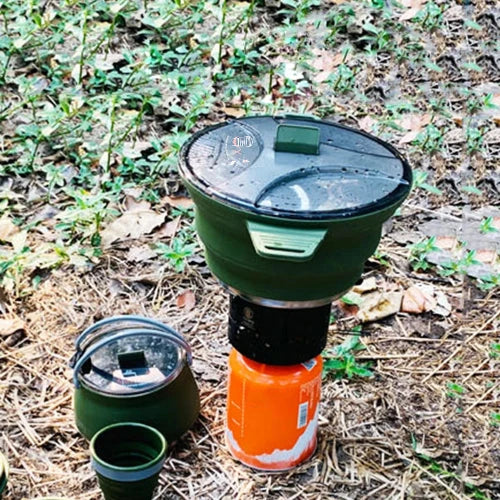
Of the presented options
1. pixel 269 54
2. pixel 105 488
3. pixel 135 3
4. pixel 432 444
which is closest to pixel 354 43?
pixel 269 54

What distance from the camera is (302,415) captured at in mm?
1901

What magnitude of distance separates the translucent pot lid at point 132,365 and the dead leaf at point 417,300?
3.11 feet

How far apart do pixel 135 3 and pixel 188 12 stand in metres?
0.29

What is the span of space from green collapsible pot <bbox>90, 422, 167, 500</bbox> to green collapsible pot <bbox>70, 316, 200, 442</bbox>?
0.24 feet

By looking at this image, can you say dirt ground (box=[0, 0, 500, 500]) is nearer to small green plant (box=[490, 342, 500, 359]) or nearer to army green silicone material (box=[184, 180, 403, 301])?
small green plant (box=[490, 342, 500, 359])

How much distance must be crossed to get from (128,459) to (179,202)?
1.36 m

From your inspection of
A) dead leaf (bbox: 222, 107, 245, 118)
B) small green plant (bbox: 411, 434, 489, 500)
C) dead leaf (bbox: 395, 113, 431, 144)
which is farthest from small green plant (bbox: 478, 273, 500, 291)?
dead leaf (bbox: 222, 107, 245, 118)

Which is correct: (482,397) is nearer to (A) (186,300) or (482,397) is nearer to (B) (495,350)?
(B) (495,350)

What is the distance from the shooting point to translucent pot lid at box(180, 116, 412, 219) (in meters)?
1.54

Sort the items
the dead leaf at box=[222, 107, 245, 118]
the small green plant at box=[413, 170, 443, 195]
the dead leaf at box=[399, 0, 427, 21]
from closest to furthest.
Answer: the small green plant at box=[413, 170, 443, 195] → the dead leaf at box=[222, 107, 245, 118] → the dead leaf at box=[399, 0, 427, 21]

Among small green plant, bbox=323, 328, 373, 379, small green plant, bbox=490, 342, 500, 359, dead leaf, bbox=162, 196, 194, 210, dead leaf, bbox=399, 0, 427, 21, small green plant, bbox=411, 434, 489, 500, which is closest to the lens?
small green plant, bbox=411, 434, 489, 500

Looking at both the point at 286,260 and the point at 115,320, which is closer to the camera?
the point at 286,260

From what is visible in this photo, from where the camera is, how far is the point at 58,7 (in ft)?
12.9

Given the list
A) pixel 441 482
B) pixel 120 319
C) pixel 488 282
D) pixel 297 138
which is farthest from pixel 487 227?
pixel 120 319
